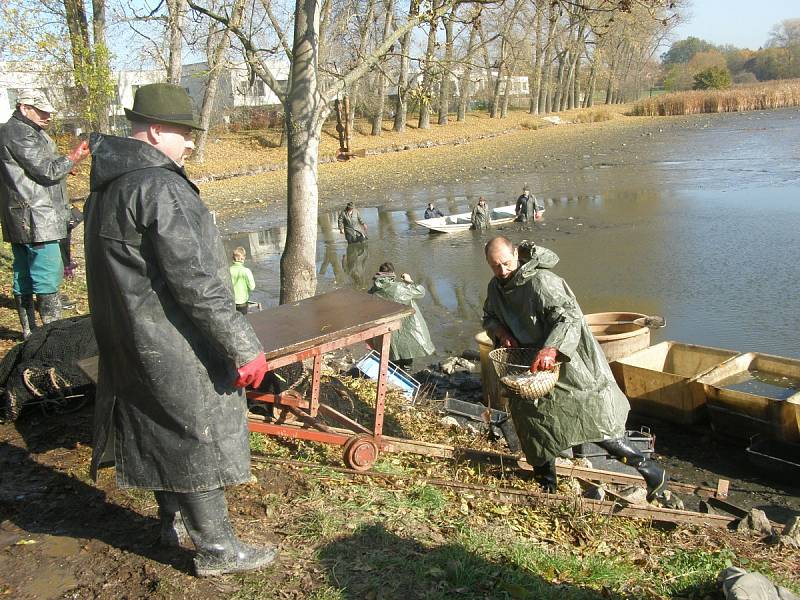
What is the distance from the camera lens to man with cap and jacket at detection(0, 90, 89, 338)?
20.9 feet

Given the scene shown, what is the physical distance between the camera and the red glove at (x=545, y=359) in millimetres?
4848

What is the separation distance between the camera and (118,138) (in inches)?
126

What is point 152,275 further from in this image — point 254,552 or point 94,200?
point 254,552

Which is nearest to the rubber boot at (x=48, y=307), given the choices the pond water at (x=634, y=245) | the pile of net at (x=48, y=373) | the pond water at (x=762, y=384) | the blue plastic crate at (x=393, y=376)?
the pile of net at (x=48, y=373)

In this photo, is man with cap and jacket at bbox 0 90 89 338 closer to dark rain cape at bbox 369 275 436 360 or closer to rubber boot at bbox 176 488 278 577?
rubber boot at bbox 176 488 278 577

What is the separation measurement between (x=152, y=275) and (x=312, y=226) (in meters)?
5.07

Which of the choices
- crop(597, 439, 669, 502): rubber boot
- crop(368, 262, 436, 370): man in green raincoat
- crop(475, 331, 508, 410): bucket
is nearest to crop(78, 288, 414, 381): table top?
crop(597, 439, 669, 502): rubber boot

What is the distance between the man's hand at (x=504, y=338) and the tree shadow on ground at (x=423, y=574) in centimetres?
172

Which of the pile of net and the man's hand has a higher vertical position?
the man's hand

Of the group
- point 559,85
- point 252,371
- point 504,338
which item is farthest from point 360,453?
point 559,85

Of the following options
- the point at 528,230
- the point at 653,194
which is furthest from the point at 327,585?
the point at 653,194

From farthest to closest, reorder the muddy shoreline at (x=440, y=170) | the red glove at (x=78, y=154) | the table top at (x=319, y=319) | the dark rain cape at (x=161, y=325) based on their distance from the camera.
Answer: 1. the muddy shoreline at (x=440, y=170)
2. the red glove at (x=78, y=154)
3. the table top at (x=319, y=319)
4. the dark rain cape at (x=161, y=325)

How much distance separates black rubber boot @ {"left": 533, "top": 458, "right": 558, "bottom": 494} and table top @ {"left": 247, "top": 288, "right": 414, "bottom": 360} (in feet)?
5.16

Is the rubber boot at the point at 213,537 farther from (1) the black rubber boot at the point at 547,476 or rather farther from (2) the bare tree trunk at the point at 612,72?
(2) the bare tree trunk at the point at 612,72
